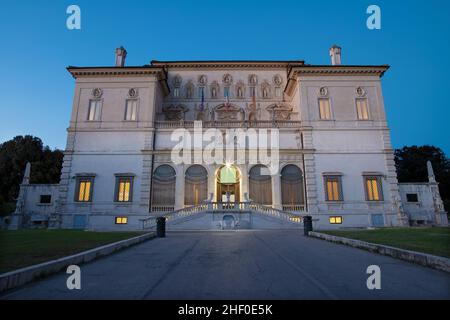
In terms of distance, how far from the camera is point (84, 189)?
2605 cm

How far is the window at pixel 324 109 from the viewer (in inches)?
1110

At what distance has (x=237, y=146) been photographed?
2709cm

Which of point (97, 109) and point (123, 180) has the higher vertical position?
point (97, 109)

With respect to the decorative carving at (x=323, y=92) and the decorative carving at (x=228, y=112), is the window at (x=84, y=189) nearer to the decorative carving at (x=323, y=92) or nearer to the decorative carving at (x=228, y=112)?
the decorative carving at (x=228, y=112)

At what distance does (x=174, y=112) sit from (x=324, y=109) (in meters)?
17.7

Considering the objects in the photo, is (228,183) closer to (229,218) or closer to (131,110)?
(229,218)

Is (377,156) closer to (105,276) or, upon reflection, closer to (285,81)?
(285,81)

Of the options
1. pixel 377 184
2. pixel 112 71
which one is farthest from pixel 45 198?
pixel 377 184

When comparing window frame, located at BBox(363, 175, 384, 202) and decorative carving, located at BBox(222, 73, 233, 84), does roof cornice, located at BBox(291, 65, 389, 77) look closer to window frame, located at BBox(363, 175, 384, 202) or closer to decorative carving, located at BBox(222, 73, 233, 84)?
decorative carving, located at BBox(222, 73, 233, 84)

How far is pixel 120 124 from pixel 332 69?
24018mm

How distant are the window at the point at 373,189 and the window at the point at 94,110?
1146 inches

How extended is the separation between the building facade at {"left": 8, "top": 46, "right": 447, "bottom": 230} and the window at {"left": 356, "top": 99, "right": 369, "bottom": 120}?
11 centimetres

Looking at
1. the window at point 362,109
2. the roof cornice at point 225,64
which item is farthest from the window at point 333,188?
the roof cornice at point 225,64

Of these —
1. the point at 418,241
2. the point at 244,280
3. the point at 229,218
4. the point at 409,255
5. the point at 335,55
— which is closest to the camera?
the point at 244,280
